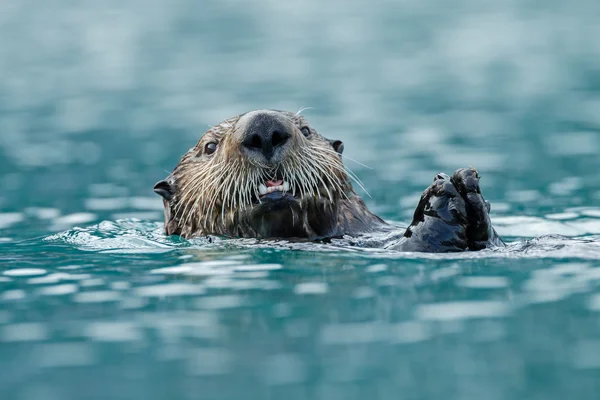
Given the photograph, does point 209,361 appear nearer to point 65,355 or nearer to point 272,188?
point 65,355

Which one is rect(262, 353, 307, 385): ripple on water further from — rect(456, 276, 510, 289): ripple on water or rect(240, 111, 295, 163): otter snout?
rect(240, 111, 295, 163): otter snout

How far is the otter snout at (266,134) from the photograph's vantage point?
669 cm

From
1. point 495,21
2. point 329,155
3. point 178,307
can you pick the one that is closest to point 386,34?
point 495,21

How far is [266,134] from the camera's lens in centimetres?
673

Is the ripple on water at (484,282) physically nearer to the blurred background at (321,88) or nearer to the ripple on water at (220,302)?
the ripple on water at (220,302)

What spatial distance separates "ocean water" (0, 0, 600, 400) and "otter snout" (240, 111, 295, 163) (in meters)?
0.67

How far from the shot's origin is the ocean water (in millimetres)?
4770

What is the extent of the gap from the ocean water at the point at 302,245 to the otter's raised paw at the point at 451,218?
0.21m

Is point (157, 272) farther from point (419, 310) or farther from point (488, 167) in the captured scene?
point (488, 167)

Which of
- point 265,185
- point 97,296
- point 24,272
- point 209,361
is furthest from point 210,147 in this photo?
point 209,361

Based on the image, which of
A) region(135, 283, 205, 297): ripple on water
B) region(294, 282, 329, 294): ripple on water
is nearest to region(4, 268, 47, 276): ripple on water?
region(135, 283, 205, 297): ripple on water

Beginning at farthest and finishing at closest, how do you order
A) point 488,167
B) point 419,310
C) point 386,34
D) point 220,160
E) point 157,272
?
point 386,34, point 488,167, point 220,160, point 157,272, point 419,310

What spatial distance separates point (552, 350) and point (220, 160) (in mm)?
3110

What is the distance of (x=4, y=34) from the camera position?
23.1 metres
